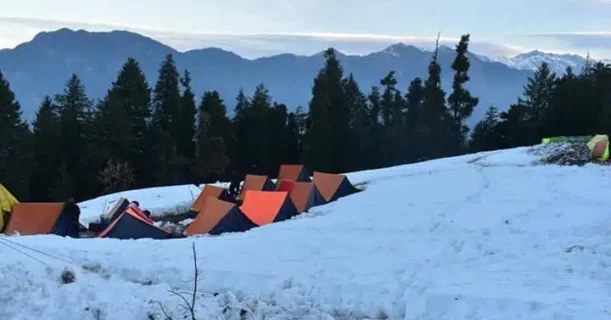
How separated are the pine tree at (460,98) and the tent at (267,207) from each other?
37.6 meters

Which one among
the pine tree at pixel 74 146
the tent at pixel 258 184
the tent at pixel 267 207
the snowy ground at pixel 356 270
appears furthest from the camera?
the pine tree at pixel 74 146

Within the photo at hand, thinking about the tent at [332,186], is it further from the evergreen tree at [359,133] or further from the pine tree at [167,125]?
the evergreen tree at [359,133]

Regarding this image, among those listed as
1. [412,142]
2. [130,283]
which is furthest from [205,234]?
[412,142]

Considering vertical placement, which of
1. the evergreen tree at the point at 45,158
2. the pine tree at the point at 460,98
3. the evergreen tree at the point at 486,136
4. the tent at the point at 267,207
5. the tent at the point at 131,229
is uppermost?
the pine tree at the point at 460,98

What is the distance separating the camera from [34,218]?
60.7ft

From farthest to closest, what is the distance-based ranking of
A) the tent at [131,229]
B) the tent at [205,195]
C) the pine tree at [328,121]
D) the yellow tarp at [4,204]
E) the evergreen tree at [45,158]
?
the pine tree at [328,121] → the evergreen tree at [45,158] → the tent at [205,195] → the yellow tarp at [4,204] → the tent at [131,229]

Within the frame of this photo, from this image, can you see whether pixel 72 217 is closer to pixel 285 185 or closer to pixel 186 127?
pixel 285 185

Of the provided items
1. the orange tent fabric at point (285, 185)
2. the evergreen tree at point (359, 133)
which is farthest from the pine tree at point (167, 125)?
the orange tent fabric at point (285, 185)

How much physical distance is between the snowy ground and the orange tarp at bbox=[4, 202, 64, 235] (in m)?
4.71

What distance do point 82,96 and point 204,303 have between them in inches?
1751

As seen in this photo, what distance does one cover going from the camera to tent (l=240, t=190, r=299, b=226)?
63.2 ft

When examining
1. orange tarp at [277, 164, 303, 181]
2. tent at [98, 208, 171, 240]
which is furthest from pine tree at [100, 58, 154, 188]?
tent at [98, 208, 171, 240]

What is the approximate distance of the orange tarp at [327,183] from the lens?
78.2ft

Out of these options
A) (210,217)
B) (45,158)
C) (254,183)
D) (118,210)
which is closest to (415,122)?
(45,158)
